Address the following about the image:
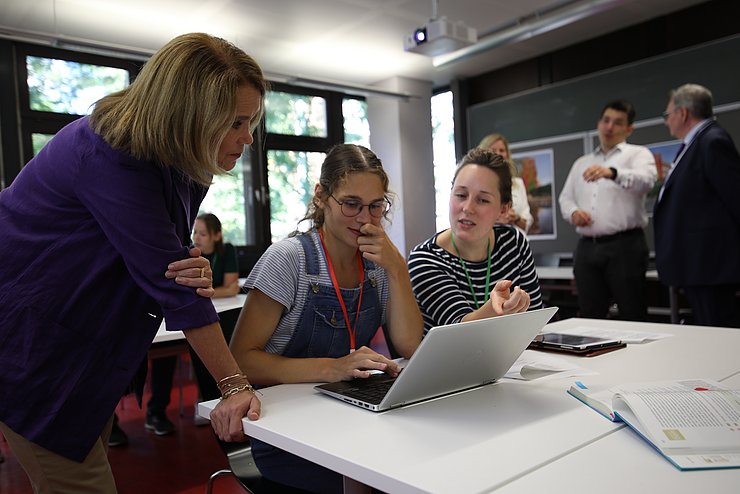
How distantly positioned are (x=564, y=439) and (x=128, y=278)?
0.89 meters

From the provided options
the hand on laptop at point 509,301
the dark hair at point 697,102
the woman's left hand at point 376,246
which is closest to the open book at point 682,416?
the hand on laptop at point 509,301

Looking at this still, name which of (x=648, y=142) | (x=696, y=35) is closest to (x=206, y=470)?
(x=648, y=142)

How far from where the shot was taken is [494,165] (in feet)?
6.91

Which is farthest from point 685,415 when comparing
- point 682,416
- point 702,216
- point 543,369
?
point 702,216

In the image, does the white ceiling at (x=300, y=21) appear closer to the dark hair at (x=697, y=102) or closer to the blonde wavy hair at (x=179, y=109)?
the dark hair at (x=697, y=102)

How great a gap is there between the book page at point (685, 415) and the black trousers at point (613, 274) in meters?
2.79

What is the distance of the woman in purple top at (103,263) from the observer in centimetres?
115

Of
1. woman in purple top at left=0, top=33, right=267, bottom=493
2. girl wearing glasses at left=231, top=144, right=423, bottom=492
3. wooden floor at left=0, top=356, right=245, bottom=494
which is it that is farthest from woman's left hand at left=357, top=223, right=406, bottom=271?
wooden floor at left=0, top=356, right=245, bottom=494

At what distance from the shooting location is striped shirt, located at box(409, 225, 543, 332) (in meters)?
1.88

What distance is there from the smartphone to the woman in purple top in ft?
3.13

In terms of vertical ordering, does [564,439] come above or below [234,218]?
below

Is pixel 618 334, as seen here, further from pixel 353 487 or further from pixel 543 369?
pixel 353 487

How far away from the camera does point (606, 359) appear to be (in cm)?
164

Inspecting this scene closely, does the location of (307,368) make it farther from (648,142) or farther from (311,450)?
(648,142)
